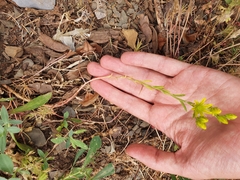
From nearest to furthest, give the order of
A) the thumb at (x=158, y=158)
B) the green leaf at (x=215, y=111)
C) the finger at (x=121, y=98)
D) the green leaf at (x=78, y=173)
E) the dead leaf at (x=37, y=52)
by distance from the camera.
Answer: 1. the green leaf at (x=215, y=111)
2. the thumb at (x=158, y=158)
3. the green leaf at (x=78, y=173)
4. the finger at (x=121, y=98)
5. the dead leaf at (x=37, y=52)

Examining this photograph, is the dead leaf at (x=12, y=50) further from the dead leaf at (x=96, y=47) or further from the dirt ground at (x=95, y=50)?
the dead leaf at (x=96, y=47)

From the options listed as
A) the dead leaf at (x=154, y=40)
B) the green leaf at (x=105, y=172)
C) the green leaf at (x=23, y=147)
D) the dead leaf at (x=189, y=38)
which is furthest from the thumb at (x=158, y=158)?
the dead leaf at (x=189, y=38)

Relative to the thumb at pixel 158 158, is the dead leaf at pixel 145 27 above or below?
above

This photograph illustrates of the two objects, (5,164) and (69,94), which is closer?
(5,164)

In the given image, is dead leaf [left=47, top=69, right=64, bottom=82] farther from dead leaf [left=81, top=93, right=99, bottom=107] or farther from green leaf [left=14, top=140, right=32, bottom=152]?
green leaf [left=14, top=140, right=32, bottom=152]

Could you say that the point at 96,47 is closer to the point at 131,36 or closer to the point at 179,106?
the point at 131,36

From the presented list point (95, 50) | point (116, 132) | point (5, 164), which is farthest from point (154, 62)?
point (5, 164)

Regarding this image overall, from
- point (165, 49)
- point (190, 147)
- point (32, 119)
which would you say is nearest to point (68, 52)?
point (32, 119)
